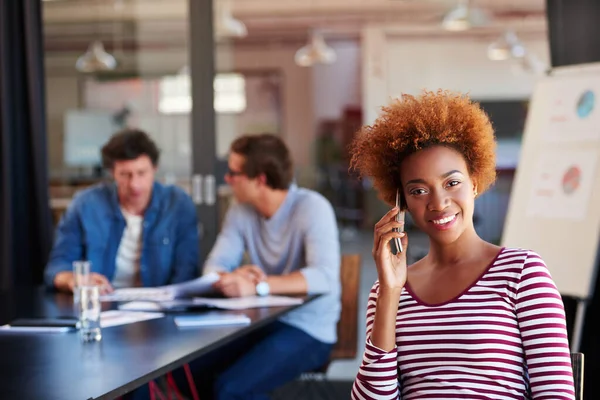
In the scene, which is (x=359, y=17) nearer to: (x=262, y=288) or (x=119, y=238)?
(x=119, y=238)

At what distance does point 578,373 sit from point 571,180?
87.3 inches

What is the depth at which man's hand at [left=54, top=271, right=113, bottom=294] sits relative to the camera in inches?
121

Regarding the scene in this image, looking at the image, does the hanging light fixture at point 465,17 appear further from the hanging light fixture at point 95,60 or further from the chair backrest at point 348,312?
the chair backrest at point 348,312

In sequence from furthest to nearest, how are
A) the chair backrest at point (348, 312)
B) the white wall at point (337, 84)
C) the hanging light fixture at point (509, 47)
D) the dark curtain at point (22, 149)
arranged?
the white wall at point (337, 84) < the hanging light fixture at point (509, 47) < the dark curtain at point (22, 149) < the chair backrest at point (348, 312)

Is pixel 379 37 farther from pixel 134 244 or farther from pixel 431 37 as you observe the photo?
pixel 134 244

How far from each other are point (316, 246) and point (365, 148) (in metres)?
1.39

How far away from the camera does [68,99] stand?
16.0 feet

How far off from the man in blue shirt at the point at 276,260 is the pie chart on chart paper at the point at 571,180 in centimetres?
116

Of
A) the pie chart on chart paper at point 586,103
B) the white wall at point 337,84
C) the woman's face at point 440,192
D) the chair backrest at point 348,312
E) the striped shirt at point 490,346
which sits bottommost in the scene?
the chair backrest at point 348,312

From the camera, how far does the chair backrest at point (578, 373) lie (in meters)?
1.62

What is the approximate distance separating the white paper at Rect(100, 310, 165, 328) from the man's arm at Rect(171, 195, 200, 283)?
0.78m

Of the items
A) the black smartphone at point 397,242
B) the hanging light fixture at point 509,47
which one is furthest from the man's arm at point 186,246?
the hanging light fixture at point 509,47

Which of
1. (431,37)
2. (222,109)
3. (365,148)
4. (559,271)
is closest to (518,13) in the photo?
(431,37)

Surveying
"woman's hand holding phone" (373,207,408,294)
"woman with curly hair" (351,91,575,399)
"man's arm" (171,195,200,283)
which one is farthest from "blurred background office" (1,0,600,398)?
"man's arm" (171,195,200,283)
